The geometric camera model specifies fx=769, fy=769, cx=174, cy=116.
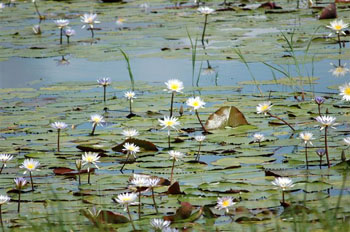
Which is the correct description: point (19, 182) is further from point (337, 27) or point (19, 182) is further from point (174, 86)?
point (337, 27)

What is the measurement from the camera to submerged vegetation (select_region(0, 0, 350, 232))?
2338 millimetres

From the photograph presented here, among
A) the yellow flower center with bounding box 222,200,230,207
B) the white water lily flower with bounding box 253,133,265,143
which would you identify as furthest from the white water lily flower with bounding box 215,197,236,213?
the white water lily flower with bounding box 253,133,265,143

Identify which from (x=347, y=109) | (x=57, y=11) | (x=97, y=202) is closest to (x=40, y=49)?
(x=57, y=11)

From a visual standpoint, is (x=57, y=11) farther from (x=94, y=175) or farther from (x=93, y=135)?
(x=94, y=175)

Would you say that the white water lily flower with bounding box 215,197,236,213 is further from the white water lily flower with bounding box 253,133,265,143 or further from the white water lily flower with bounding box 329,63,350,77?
the white water lily flower with bounding box 329,63,350,77

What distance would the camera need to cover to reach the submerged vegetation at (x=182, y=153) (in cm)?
234

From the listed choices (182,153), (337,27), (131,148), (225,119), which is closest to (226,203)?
(131,148)

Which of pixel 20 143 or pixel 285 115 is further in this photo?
pixel 285 115

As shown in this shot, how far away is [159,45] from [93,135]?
8.30 feet

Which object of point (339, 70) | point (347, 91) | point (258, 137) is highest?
point (347, 91)

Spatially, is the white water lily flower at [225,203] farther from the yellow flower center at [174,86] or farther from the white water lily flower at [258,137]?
the yellow flower center at [174,86]

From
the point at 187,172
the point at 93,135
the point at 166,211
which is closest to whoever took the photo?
the point at 166,211

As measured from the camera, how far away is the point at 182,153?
307cm

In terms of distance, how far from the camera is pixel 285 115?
3590 millimetres
